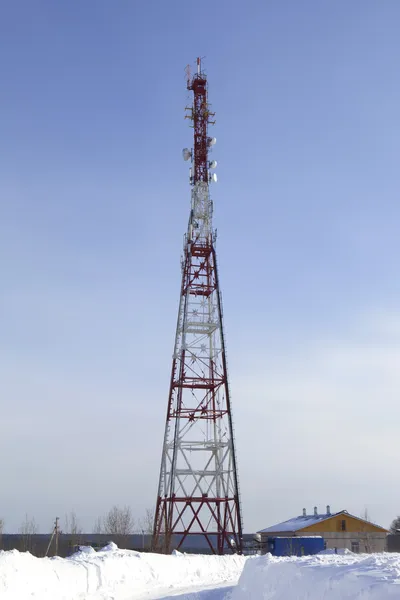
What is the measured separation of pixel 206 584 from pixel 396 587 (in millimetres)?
17240

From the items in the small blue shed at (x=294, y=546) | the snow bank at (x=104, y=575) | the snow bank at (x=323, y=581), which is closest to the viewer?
the snow bank at (x=323, y=581)

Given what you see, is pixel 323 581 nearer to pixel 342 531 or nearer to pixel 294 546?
pixel 294 546

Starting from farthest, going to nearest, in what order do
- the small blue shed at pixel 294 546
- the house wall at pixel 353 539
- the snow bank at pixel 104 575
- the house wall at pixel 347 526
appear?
1. the house wall at pixel 347 526
2. the house wall at pixel 353 539
3. the small blue shed at pixel 294 546
4. the snow bank at pixel 104 575

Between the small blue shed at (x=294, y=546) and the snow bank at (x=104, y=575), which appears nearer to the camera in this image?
the snow bank at (x=104, y=575)

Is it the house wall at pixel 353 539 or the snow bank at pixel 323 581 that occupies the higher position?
the house wall at pixel 353 539

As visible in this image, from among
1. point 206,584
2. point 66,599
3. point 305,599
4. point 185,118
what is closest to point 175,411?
point 206,584

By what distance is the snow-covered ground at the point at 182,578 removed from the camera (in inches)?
502

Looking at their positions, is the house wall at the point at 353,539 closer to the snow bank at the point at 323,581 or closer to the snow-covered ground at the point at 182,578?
the snow-covered ground at the point at 182,578

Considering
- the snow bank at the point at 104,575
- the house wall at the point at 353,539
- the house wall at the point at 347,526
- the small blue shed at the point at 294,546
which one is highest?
the house wall at the point at 347,526

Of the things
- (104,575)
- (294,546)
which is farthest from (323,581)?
(294,546)

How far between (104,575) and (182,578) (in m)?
6.77

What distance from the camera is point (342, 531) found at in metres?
54.8

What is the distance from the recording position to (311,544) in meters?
47.0

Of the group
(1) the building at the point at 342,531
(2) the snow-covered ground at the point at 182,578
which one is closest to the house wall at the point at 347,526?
(1) the building at the point at 342,531
